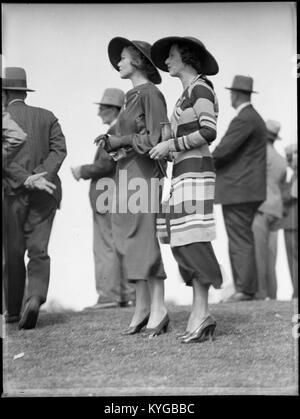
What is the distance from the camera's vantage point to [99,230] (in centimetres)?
871

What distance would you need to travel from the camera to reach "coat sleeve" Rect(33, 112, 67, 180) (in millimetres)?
7875

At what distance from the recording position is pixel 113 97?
814 cm

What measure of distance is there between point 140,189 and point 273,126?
1.12m

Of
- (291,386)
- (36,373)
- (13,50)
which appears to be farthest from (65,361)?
(13,50)

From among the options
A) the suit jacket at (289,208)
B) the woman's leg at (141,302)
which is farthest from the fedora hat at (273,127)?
the woman's leg at (141,302)

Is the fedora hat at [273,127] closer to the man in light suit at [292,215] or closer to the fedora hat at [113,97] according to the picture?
the man in light suit at [292,215]

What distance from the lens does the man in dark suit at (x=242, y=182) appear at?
8.33 m

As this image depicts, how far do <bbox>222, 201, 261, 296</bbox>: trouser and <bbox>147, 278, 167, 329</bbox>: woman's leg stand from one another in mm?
1010

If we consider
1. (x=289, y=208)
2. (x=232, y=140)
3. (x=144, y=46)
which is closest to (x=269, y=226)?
(x=289, y=208)

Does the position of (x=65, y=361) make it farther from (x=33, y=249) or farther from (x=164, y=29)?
(x=164, y=29)

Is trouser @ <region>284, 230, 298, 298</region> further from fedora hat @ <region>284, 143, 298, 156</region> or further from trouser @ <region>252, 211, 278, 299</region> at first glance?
fedora hat @ <region>284, 143, 298, 156</region>

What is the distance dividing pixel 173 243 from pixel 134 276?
39 centimetres

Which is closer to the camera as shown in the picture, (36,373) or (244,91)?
(36,373)

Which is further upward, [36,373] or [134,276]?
[134,276]
